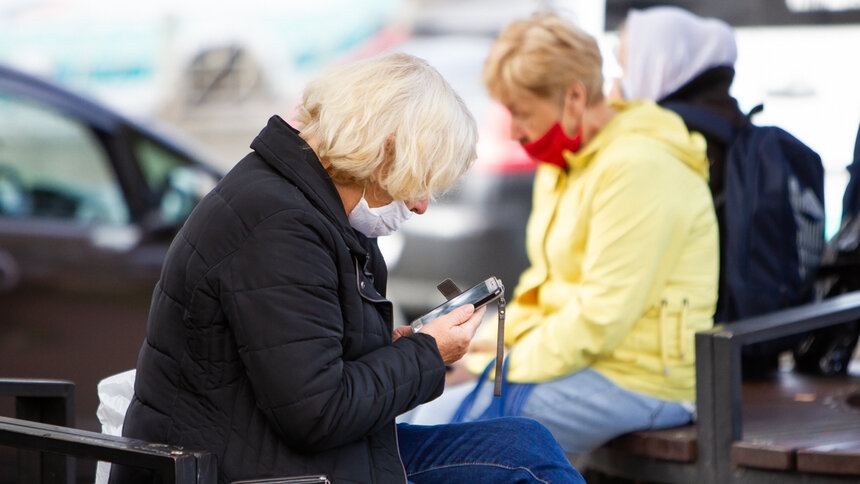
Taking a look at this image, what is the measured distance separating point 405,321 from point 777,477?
11.7 feet

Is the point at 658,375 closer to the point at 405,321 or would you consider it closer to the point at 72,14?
the point at 405,321

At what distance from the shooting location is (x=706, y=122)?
3650mm

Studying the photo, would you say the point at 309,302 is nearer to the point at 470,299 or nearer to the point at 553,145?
the point at 470,299

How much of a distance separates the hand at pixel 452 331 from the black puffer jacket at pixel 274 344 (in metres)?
0.10

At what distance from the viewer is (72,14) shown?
28.1 ft

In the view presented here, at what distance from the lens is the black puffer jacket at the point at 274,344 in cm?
200

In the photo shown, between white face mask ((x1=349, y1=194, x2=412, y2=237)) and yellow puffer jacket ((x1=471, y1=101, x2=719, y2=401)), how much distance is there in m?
0.83

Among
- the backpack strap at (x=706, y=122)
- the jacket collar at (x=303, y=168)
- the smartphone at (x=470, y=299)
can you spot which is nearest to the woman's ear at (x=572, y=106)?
the backpack strap at (x=706, y=122)

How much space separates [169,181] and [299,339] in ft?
10.8

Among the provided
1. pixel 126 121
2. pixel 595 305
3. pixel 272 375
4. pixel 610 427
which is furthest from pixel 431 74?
pixel 126 121

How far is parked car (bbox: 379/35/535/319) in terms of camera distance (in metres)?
6.33

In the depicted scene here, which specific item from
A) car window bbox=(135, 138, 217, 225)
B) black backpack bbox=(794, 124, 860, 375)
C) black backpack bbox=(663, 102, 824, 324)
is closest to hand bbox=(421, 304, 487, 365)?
black backpack bbox=(663, 102, 824, 324)

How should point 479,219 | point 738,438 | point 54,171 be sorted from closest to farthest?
point 738,438 < point 54,171 < point 479,219

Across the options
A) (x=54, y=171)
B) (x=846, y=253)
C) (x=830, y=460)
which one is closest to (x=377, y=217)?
(x=830, y=460)
